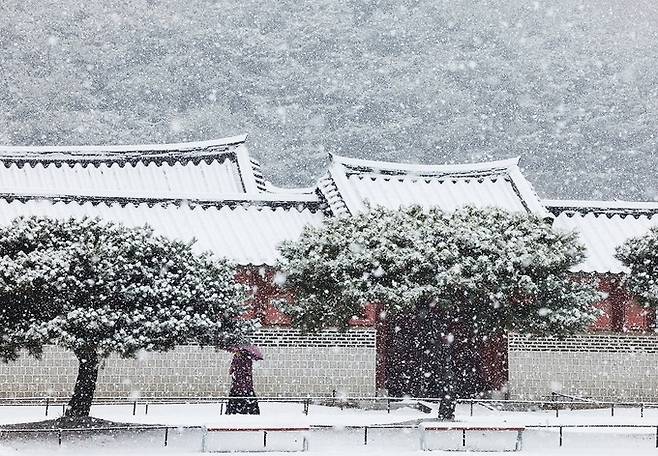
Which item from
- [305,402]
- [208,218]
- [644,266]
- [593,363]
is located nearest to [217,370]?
[305,402]

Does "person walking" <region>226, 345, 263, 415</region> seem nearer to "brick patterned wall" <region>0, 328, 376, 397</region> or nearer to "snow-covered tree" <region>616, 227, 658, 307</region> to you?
"brick patterned wall" <region>0, 328, 376, 397</region>

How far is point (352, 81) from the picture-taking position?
365 ft

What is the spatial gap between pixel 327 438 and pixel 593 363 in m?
12.7

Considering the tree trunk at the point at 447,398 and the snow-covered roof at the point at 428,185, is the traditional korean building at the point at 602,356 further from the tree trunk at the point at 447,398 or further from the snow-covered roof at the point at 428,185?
the tree trunk at the point at 447,398

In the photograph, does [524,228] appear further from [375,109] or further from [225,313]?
[375,109]

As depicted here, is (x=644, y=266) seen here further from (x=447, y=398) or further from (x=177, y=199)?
(x=177, y=199)

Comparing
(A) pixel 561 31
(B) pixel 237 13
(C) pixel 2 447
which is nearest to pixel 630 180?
(A) pixel 561 31

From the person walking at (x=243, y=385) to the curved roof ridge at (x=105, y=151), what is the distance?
19.3 meters

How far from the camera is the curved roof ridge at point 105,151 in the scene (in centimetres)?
4119

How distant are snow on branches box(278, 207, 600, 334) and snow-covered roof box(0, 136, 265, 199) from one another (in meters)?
17.6

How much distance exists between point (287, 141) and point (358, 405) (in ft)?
258

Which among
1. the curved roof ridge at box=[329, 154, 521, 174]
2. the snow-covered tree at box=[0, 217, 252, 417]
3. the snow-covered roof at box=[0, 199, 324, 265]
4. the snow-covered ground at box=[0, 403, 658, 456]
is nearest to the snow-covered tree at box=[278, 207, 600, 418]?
the snow-covered ground at box=[0, 403, 658, 456]

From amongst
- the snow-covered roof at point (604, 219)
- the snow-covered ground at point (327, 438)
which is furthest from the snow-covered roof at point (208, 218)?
the snow-covered roof at point (604, 219)

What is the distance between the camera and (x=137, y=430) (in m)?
20.7
